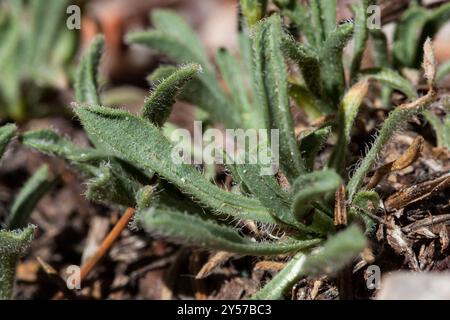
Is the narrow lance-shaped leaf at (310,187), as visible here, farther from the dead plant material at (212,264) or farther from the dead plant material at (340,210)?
the dead plant material at (212,264)

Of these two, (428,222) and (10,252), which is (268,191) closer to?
(428,222)

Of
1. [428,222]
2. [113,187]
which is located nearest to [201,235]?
[113,187]

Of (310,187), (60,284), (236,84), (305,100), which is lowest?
(60,284)

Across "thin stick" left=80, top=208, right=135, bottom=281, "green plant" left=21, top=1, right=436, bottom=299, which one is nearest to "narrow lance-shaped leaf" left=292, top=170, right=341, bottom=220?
"green plant" left=21, top=1, right=436, bottom=299

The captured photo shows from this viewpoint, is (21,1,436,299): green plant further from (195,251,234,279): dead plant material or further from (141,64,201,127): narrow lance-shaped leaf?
(195,251,234,279): dead plant material

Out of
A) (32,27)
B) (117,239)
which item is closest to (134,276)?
(117,239)

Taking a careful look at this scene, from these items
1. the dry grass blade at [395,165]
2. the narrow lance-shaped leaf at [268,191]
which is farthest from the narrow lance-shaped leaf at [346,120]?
the narrow lance-shaped leaf at [268,191]
